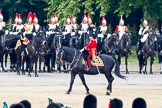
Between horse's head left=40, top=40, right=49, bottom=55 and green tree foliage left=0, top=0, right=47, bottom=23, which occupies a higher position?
green tree foliage left=0, top=0, right=47, bottom=23

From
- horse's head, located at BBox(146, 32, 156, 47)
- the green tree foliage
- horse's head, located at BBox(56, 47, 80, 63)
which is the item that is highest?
the green tree foliage

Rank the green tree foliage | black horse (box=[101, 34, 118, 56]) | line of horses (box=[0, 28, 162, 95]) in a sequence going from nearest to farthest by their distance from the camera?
line of horses (box=[0, 28, 162, 95]) < black horse (box=[101, 34, 118, 56]) < the green tree foliage

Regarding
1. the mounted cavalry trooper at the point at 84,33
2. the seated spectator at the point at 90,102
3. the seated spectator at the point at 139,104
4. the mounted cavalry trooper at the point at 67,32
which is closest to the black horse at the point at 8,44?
the mounted cavalry trooper at the point at 67,32

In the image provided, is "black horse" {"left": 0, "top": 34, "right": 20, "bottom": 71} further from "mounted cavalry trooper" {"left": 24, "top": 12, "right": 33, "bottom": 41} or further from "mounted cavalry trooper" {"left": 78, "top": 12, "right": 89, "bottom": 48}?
"mounted cavalry trooper" {"left": 78, "top": 12, "right": 89, "bottom": 48}

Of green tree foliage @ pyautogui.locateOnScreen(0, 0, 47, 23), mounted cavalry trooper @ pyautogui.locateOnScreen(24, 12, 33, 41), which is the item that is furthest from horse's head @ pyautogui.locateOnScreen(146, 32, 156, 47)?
green tree foliage @ pyautogui.locateOnScreen(0, 0, 47, 23)

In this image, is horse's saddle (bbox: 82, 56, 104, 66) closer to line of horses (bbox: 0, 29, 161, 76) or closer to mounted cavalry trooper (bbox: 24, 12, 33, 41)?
mounted cavalry trooper (bbox: 24, 12, 33, 41)

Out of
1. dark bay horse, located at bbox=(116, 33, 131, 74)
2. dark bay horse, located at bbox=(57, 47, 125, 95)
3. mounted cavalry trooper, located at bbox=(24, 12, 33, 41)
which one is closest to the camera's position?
dark bay horse, located at bbox=(57, 47, 125, 95)

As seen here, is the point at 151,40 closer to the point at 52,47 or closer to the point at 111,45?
the point at 111,45

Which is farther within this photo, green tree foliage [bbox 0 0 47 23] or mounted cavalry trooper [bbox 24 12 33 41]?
green tree foliage [bbox 0 0 47 23]

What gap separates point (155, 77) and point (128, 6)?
1884cm

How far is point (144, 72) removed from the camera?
40688mm

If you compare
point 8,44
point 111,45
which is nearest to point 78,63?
point 111,45

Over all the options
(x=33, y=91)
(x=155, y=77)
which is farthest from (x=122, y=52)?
(x=33, y=91)

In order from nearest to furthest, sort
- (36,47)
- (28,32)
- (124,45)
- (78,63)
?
(78,63), (36,47), (28,32), (124,45)
